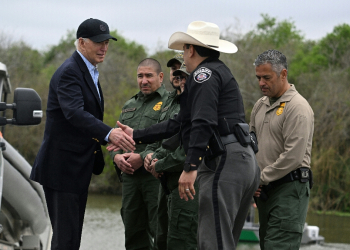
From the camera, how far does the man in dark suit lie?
4.46m

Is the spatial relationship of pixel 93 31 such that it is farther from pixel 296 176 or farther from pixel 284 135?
pixel 296 176

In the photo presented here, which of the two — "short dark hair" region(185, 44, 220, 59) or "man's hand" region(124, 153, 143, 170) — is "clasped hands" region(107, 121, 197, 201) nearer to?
"man's hand" region(124, 153, 143, 170)

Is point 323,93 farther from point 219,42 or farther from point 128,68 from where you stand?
point 219,42

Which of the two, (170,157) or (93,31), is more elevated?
(93,31)

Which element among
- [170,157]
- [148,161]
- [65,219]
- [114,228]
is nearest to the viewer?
[65,219]

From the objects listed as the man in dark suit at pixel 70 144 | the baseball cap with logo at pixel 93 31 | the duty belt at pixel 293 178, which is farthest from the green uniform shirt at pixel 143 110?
the duty belt at pixel 293 178

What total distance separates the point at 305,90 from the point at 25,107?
20838mm

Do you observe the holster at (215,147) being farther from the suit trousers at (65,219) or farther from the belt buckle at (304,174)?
the suit trousers at (65,219)

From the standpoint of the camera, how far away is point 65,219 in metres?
4.45

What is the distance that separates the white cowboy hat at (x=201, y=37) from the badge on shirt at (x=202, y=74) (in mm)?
224

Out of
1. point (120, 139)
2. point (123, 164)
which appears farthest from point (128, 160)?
point (120, 139)

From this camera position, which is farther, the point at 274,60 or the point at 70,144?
the point at 274,60

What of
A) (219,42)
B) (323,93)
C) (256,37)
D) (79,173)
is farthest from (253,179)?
(256,37)

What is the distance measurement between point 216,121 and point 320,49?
2834 cm
